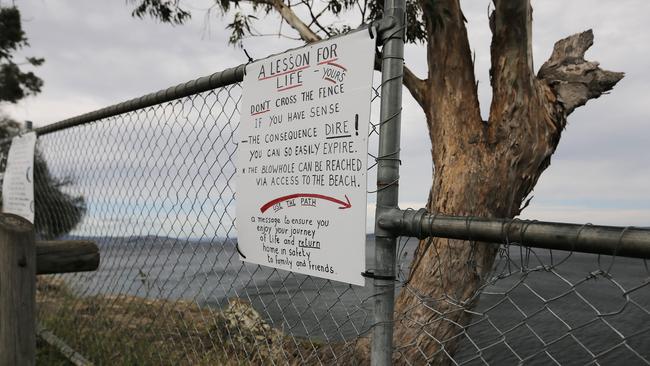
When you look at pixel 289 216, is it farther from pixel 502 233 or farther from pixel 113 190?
pixel 113 190

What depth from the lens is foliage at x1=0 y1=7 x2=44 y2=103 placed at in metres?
19.2

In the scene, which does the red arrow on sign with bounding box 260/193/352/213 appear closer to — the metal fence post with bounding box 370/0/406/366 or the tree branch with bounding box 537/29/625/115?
the metal fence post with bounding box 370/0/406/366

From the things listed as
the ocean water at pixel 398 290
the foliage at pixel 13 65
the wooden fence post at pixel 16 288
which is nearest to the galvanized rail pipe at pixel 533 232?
the ocean water at pixel 398 290

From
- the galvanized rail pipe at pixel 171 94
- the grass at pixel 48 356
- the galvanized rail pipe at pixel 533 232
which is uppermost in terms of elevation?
the galvanized rail pipe at pixel 171 94

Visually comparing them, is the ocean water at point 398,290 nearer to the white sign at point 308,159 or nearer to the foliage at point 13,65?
the white sign at point 308,159

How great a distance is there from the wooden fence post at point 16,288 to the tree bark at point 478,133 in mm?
2481

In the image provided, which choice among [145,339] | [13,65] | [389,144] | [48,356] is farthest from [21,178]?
[13,65]

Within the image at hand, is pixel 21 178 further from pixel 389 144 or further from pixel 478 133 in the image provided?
pixel 389 144

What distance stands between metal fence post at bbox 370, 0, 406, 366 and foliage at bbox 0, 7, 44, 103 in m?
21.2

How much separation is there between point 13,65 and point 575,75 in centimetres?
2171

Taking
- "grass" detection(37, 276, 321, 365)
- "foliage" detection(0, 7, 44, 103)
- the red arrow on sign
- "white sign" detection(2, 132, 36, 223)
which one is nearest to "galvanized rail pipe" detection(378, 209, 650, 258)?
the red arrow on sign

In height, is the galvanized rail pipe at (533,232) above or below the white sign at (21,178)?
above

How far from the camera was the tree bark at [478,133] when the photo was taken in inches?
154

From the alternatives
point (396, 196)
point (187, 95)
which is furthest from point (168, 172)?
point (396, 196)
